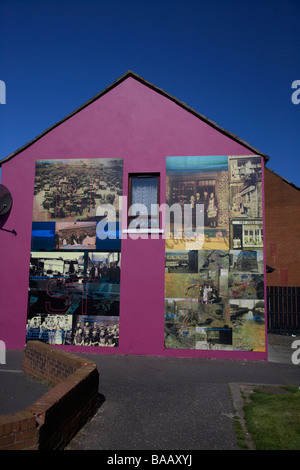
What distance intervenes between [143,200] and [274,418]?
6.51m

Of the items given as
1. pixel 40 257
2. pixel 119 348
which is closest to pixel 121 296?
pixel 119 348

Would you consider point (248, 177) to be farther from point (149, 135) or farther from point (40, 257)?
point (40, 257)

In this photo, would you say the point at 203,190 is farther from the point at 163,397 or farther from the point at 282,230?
the point at 282,230

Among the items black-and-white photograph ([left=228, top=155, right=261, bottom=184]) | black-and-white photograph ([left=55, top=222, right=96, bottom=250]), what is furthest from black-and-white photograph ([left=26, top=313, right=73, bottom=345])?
black-and-white photograph ([left=228, top=155, right=261, bottom=184])

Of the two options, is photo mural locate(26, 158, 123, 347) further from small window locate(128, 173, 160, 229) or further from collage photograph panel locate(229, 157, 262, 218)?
collage photograph panel locate(229, 157, 262, 218)

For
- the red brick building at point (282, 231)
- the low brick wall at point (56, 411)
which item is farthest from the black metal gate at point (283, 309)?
the low brick wall at point (56, 411)

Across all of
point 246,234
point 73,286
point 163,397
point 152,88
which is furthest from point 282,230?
point 163,397

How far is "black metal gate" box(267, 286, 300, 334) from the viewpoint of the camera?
15.1m

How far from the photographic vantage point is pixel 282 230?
65.3 feet

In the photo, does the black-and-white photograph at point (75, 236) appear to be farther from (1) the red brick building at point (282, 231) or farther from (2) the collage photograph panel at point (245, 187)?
(1) the red brick building at point (282, 231)

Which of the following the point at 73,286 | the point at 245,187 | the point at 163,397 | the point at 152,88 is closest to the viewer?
the point at 163,397

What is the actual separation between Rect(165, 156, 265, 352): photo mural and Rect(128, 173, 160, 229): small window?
0.44 metres

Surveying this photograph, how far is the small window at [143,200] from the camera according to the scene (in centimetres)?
1007

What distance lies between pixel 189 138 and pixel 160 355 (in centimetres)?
605
